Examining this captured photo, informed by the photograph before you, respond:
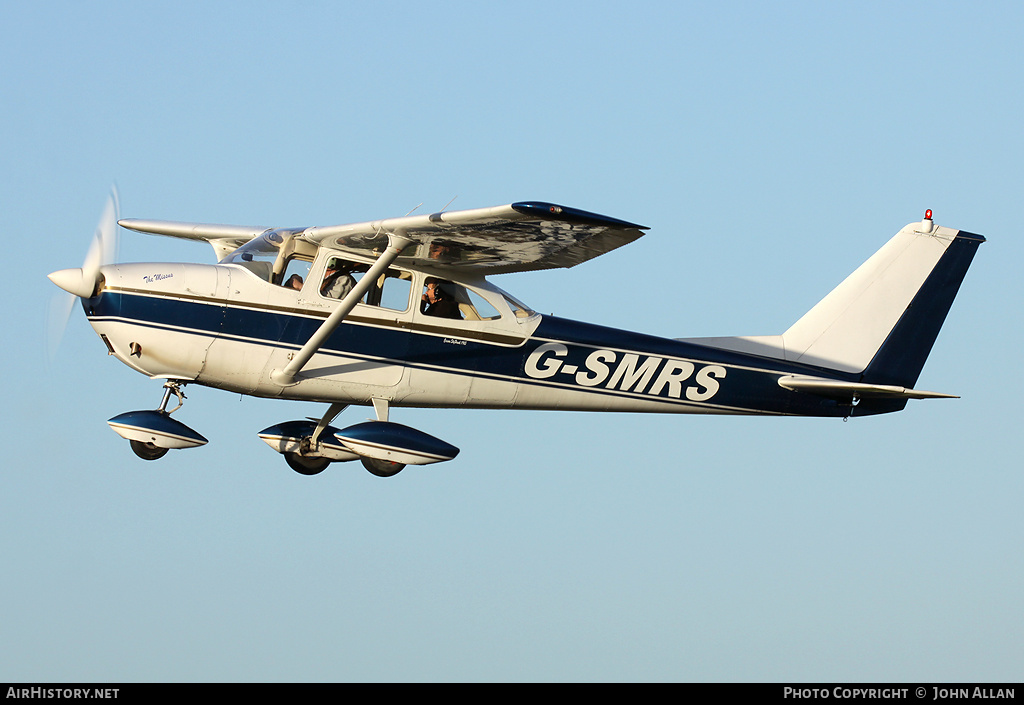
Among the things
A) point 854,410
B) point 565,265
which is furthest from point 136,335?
point 854,410

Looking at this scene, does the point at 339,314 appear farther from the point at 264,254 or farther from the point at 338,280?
the point at 264,254

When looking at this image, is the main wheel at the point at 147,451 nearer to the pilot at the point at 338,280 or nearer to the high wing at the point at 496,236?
the pilot at the point at 338,280

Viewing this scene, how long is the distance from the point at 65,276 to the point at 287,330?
210cm

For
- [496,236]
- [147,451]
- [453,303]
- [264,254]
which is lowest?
[147,451]

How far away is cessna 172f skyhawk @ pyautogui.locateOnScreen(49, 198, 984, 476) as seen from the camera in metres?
11.9

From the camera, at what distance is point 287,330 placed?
40.5 feet

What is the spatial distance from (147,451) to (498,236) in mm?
3905

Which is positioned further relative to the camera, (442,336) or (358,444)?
(442,336)

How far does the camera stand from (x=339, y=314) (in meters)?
12.2

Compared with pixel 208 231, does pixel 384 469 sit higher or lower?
lower

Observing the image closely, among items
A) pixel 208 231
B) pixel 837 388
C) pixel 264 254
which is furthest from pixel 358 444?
pixel 837 388
